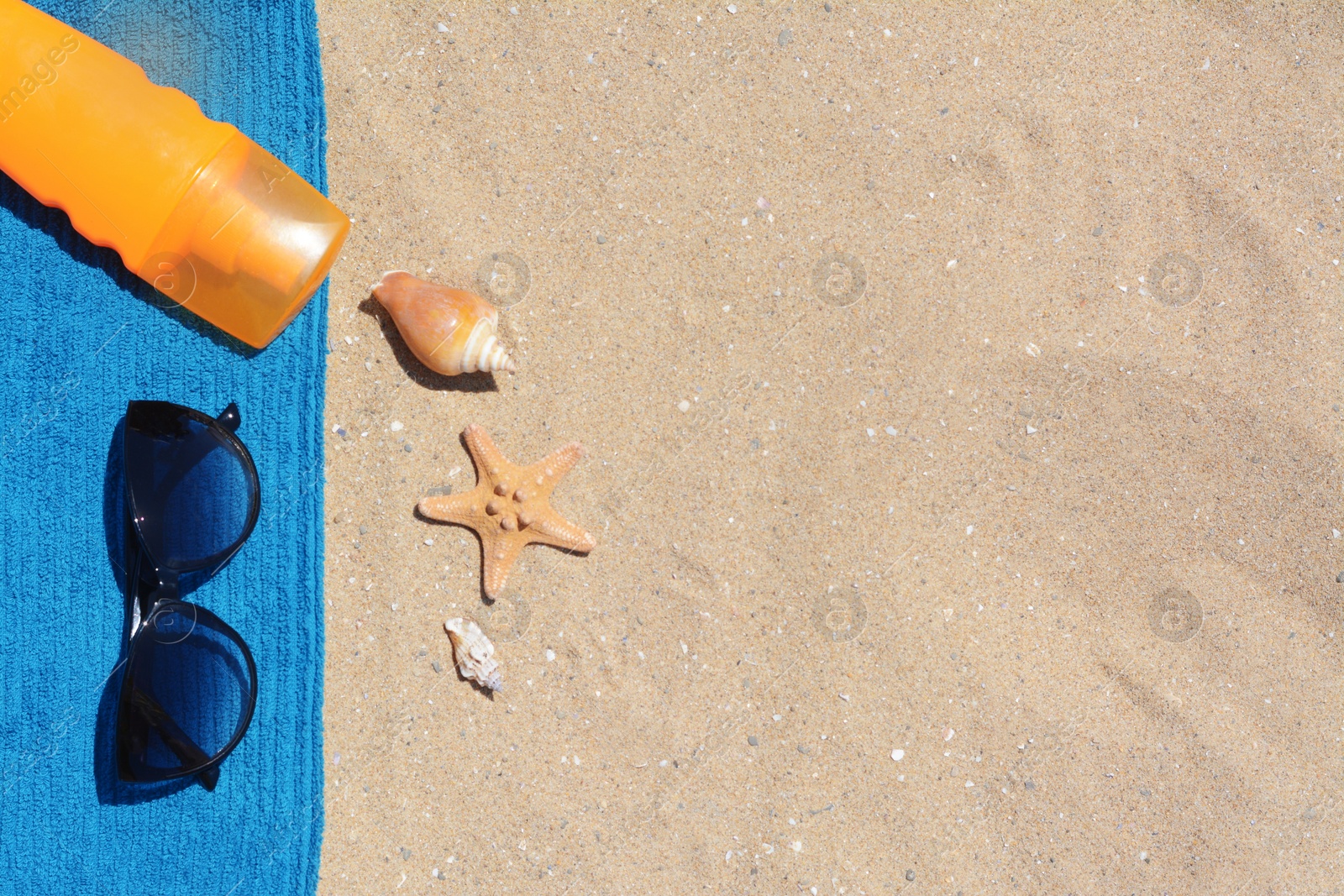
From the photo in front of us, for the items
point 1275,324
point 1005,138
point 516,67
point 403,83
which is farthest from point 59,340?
point 1275,324

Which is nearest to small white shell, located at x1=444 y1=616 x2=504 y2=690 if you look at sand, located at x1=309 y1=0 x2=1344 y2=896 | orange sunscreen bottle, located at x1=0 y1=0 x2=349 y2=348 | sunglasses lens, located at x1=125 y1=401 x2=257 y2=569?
sand, located at x1=309 y1=0 x2=1344 y2=896

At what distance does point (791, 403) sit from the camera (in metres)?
2.35

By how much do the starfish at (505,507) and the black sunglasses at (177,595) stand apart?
1.64 ft

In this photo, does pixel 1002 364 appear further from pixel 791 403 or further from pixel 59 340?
pixel 59 340

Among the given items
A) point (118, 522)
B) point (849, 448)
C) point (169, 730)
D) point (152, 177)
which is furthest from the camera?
point (849, 448)

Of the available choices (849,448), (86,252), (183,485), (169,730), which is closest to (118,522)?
(183,485)

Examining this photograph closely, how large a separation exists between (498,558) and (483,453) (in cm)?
28

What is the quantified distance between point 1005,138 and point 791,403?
1018 millimetres

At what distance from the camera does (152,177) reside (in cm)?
187

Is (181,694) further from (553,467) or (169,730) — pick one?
(553,467)

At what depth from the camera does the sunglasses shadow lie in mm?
2084

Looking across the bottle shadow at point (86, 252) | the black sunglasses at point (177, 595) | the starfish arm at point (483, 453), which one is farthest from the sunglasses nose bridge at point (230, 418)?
the starfish arm at point (483, 453)

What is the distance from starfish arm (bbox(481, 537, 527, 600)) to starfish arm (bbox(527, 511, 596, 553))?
0.05 metres

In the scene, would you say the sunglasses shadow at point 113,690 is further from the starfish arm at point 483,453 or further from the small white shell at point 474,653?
the starfish arm at point 483,453
